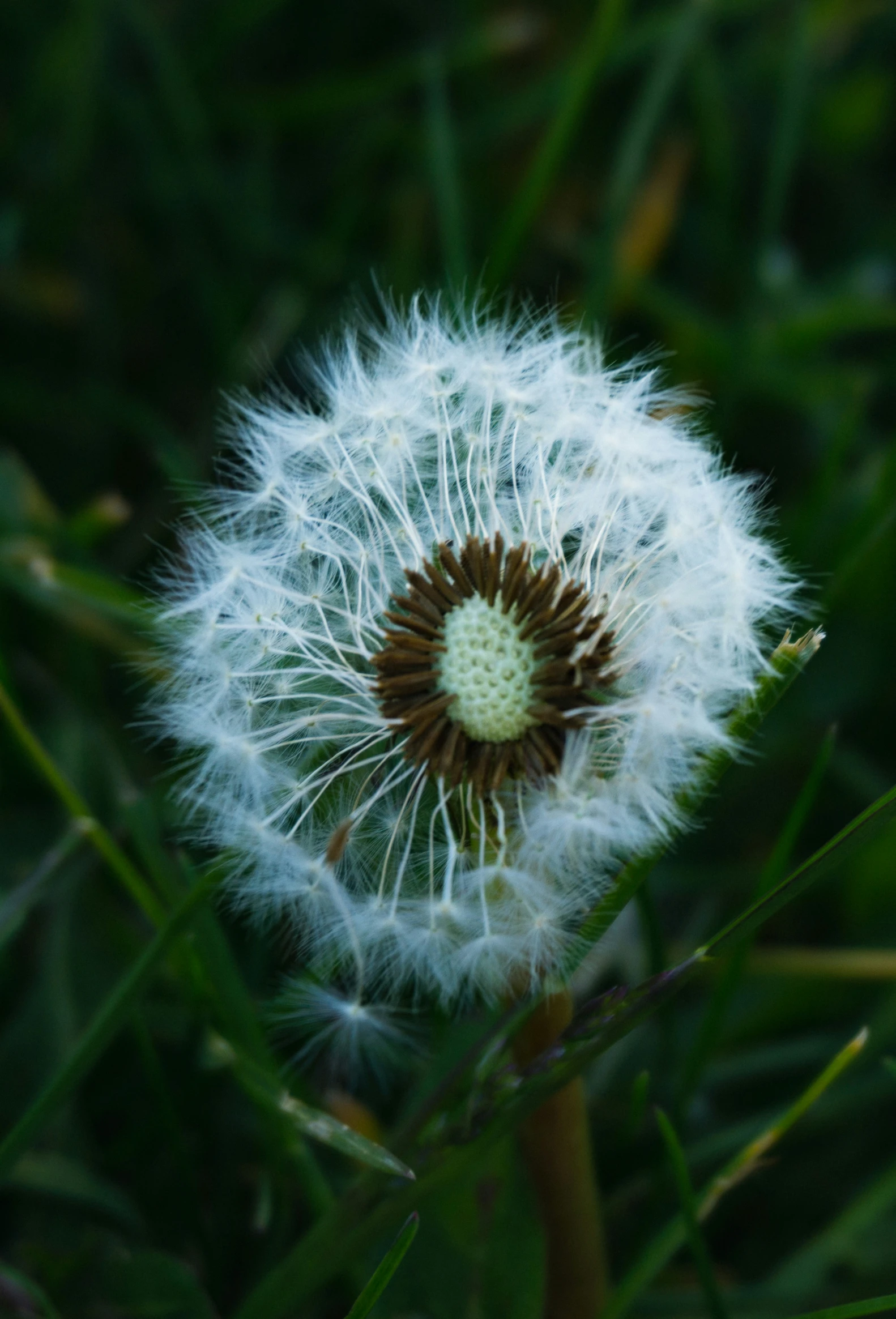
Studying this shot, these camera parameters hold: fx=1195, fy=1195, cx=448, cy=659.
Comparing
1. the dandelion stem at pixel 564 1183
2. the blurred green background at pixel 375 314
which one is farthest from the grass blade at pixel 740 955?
the dandelion stem at pixel 564 1183

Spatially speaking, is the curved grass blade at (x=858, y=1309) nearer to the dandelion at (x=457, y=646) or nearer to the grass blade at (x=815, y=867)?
the grass blade at (x=815, y=867)

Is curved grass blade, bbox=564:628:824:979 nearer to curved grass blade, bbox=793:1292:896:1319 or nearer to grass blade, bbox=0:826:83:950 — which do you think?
curved grass blade, bbox=793:1292:896:1319

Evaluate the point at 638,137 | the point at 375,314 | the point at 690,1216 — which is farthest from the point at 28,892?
the point at 638,137

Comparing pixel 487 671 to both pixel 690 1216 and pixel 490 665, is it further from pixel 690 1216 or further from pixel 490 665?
pixel 690 1216

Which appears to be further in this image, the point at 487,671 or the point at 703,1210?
the point at 703,1210

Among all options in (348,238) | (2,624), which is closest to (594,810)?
(2,624)

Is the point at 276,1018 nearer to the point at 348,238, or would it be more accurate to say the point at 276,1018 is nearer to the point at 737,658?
the point at 737,658
